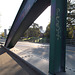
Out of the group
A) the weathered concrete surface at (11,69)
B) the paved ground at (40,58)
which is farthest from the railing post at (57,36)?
the weathered concrete surface at (11,69)

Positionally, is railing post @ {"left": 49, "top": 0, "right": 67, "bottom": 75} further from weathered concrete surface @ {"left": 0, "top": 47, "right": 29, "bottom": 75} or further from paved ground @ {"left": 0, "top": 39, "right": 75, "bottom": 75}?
weathered concrete surface @ {"left": 0, "top": 47, "right": 29, "bottom": 75}

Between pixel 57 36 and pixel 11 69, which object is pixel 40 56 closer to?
pixel 11 69

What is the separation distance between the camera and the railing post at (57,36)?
2.50 meters

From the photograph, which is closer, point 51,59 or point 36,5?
point 51,59

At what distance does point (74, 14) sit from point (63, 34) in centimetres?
1578

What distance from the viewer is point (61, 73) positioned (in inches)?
103

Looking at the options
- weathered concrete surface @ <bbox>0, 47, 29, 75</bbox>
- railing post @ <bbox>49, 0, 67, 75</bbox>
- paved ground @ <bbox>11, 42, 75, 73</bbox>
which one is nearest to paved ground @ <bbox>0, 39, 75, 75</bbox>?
paved ground @ <bbox>11, 42, 75, 73</bbox>

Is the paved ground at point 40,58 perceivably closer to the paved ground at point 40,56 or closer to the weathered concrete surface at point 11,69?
the paved ground at point 40,56

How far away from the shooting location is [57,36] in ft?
8.39

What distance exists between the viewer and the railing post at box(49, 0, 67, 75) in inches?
98.3

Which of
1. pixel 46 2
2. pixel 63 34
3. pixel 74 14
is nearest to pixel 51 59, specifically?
pixel 63 34

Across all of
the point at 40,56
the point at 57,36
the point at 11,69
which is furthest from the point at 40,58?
the point at 57,36

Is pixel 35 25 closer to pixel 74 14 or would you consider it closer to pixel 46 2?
pixel 74 14

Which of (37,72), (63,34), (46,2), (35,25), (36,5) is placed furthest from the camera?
(35,25)
